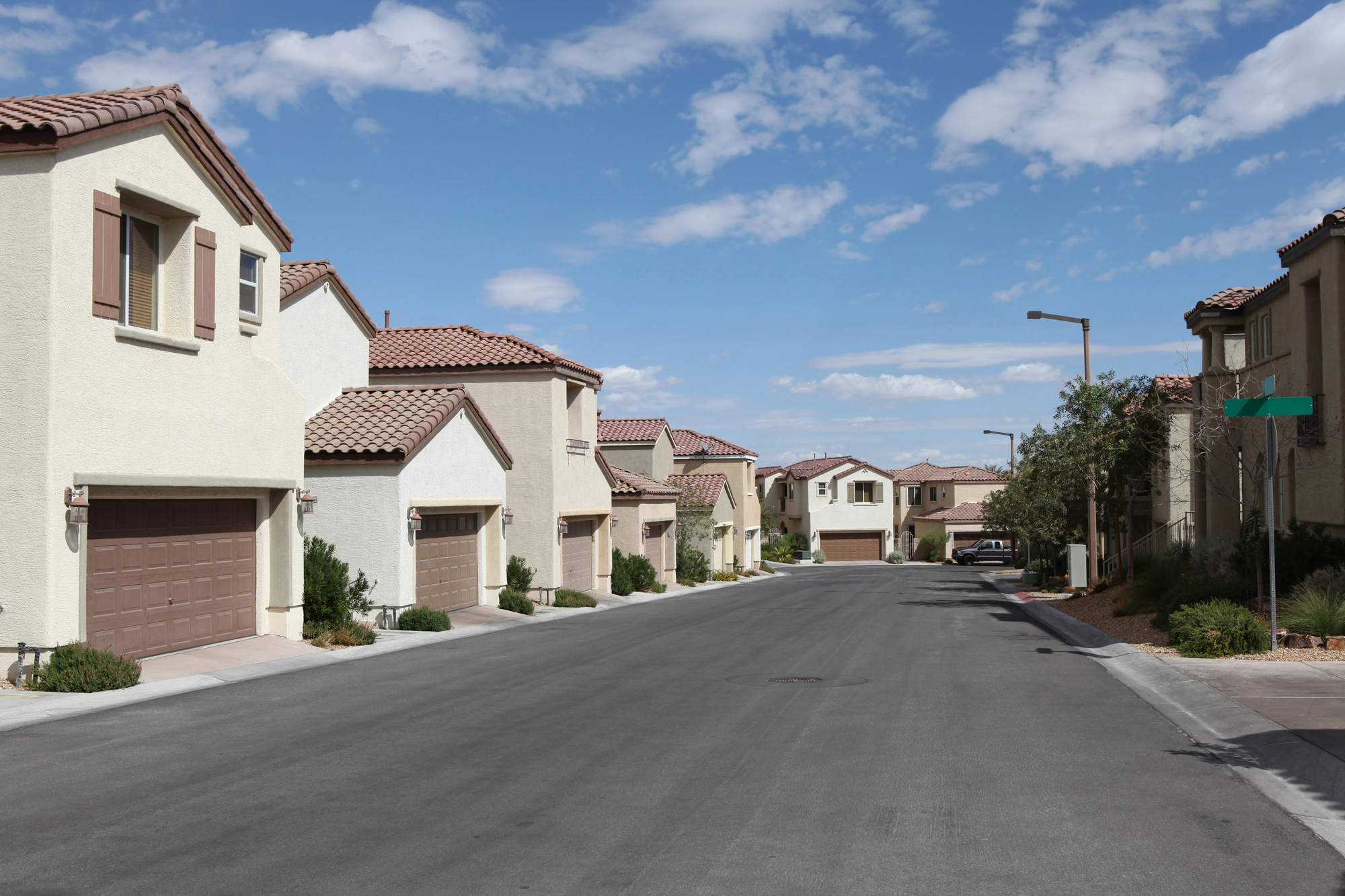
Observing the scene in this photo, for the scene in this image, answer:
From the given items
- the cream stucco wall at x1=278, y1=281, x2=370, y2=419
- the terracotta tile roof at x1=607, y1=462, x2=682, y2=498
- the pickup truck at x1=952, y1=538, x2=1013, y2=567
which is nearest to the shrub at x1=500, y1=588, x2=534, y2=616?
the cream stucco wall at x1=278, y1=281, x2=370, y2=419

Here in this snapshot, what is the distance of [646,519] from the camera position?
40656 millimetres

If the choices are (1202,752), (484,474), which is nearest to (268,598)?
(484,474)

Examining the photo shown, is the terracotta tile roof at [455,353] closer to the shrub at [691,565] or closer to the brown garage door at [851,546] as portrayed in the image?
the shrub at [691,565]

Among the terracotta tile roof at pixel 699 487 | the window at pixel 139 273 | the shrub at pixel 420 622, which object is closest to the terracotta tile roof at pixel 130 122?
the window at pixel 139 273

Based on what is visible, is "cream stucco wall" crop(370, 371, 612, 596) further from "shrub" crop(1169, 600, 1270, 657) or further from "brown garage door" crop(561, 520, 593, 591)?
"shrub" crop(1169, 600, 1270, 657)

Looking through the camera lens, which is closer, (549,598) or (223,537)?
(223,537)

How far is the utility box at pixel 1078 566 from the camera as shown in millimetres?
31047

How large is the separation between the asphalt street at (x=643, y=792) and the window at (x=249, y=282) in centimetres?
654

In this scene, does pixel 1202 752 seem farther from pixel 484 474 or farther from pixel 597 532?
pixel 597 532

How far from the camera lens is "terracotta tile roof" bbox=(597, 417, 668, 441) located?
4950cm

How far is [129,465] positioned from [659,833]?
10561 millimetres

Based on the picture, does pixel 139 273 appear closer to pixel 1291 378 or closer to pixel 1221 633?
pixel 1221 633

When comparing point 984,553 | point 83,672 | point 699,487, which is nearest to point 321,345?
point 83,672

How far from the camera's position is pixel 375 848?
6801 mm
